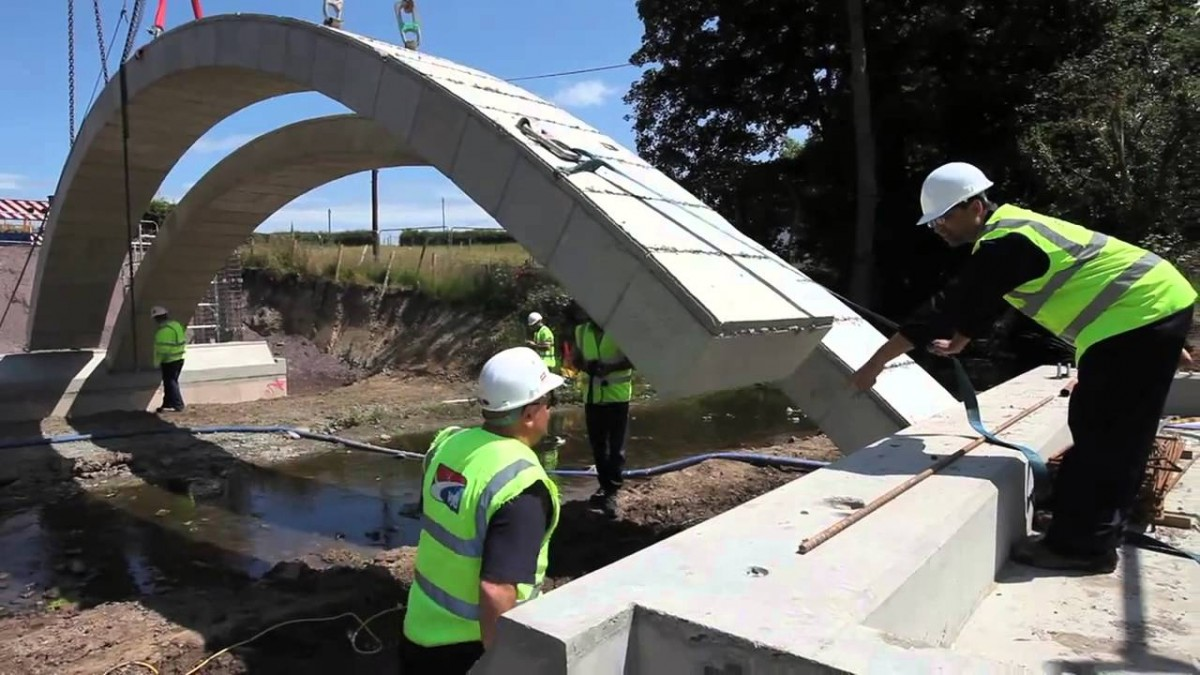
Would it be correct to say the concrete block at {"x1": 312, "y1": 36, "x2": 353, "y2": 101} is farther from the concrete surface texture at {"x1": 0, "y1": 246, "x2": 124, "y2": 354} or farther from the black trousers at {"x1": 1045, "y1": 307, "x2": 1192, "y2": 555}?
the concrete surface texture at {"x1": 0, "y1": 246, "x2": 124, "y2": 354}

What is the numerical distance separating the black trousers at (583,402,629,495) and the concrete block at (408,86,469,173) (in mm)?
2590

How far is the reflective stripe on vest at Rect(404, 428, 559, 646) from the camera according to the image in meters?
2.53

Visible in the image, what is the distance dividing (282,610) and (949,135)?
1791cm

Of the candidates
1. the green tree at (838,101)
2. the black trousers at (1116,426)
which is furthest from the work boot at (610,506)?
the green tree at (838,101)

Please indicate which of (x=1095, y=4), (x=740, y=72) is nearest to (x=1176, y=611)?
(x=1095, y=4)

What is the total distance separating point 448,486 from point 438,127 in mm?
4431

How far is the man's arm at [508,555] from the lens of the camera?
244 cm

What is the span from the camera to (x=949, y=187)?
3.57 meters

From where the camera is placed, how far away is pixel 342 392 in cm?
1791

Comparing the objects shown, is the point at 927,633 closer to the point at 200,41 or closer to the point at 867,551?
the point at 867,551

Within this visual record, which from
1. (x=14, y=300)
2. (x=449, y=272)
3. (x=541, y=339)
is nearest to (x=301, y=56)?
(x=541, y=339)

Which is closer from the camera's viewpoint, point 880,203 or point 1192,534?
point 1192,534

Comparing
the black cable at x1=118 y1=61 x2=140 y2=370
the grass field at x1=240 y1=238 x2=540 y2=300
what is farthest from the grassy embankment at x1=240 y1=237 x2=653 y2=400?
the black cable at x1=118 y1=61 x2=140 y2=370

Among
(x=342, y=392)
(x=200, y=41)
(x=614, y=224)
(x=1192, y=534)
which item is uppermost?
(x=200, y=41)
